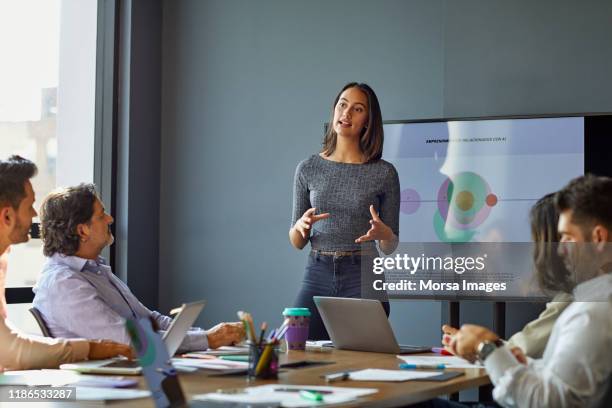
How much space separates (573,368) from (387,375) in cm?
55

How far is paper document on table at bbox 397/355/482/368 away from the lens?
2.43 metres

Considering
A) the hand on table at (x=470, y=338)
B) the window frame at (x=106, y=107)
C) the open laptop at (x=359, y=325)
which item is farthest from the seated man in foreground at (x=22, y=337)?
the window frame at (x=106, y=107)

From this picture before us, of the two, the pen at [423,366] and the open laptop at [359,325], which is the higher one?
the open laptop at [359,325]

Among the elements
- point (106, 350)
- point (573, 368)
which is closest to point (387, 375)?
point (573, 368)

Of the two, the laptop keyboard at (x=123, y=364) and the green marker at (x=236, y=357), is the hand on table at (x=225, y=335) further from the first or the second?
the laptop keyboard at (x=123, y=364)

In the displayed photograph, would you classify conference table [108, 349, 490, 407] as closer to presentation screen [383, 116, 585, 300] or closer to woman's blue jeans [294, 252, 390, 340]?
woman's blue jeans [294, 252, 390, 340]

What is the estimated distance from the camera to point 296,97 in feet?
17.0

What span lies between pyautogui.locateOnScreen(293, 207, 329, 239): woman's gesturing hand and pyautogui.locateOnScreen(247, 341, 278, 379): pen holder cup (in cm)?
135

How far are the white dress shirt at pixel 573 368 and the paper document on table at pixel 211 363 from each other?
2.48 ft

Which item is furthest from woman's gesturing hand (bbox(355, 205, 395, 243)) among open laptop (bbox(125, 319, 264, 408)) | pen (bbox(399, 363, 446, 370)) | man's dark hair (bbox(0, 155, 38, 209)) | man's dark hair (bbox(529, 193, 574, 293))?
open laptop (bbox(125, 319, 264, 408))

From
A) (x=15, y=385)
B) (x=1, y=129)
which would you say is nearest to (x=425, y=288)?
(x=1, y=129)

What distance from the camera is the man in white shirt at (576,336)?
5.75ft

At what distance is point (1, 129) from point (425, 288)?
2431 millimetres

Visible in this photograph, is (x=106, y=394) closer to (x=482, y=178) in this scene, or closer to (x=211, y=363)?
(x=211, y=363)
